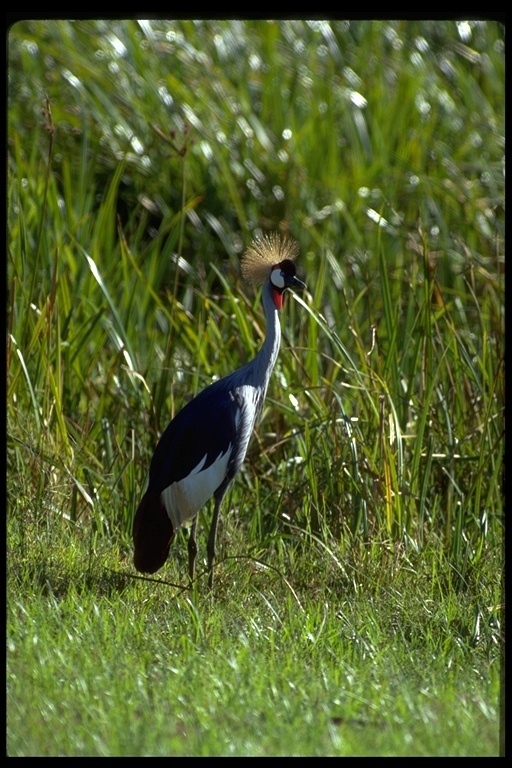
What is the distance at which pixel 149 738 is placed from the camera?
3.02m

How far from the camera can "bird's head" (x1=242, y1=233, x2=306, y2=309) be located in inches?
171

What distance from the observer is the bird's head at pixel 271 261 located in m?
4.35

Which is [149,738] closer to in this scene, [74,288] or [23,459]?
[23,459]

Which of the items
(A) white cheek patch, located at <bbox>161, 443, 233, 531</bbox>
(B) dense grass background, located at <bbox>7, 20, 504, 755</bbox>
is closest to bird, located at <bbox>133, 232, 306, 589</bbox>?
(A) white cheek patch, located at <bbox>161, 443, 233, 531</bbox>

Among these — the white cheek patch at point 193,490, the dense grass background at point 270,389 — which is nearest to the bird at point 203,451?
the white cheek patch at point 193,490

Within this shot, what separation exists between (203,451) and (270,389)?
132 centimetres

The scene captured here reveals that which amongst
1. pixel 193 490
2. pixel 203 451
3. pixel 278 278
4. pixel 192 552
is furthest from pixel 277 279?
pixel 192 552

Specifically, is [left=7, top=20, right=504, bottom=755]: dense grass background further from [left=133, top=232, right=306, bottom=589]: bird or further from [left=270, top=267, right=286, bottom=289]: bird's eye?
[left=270, top=267, right=286, bottom=289]: bird's eye

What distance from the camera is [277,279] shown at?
4324 millimetres

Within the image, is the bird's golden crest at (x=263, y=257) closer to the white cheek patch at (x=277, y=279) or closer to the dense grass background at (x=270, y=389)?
the white cheek patch at (x=277, y=279)

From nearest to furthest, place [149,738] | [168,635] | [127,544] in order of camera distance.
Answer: [149,738] < [168,635] < [127,544]

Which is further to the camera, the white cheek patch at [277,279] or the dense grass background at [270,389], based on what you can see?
the white cheek patch at [277,279]

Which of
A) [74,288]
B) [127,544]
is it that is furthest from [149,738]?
[74,288]

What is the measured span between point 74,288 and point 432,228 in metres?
2.90
